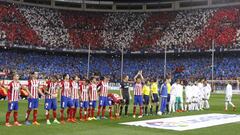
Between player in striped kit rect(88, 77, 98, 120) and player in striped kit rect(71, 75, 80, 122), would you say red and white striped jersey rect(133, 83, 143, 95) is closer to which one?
player in striped kit rect(88, 77, 98, 120)

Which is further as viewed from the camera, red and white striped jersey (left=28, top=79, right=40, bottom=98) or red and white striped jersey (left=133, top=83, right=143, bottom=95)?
red and white striped jersey (left=133, top=83, right=143, bottom=95)

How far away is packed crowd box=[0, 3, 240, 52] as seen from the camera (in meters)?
67.1

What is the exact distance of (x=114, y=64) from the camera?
71.9 meters

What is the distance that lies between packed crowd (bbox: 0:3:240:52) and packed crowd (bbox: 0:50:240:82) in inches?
97.4

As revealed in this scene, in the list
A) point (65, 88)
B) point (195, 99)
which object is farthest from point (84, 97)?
point (195, 99)

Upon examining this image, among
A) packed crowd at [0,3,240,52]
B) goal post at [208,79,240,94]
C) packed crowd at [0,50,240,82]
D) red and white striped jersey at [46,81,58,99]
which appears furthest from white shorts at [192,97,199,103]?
packed crowd at [0,3,240,52]

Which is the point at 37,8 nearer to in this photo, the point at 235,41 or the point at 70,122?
the point at 235,41

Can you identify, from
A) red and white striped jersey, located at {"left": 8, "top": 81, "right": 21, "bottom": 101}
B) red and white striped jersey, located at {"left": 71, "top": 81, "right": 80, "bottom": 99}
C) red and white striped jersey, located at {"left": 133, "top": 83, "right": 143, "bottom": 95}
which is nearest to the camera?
red and white striped jersey, located at {"left": 8, "top": 81, "right": 21, "bottom": 101}

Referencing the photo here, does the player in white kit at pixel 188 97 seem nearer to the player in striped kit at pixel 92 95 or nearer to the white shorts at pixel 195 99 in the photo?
the white shorts at pixel 195 99

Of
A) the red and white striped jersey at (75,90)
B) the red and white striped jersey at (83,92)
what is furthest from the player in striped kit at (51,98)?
the red and white striped jersey at (83,92)

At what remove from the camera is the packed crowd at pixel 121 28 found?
6706 centimetres

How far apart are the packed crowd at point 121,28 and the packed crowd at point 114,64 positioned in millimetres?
2474

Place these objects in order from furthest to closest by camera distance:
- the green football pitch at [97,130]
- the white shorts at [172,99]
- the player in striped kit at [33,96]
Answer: the white shorts at [172,99] < the player in striped kit at [33,96] < the green football pitch at [97,130]

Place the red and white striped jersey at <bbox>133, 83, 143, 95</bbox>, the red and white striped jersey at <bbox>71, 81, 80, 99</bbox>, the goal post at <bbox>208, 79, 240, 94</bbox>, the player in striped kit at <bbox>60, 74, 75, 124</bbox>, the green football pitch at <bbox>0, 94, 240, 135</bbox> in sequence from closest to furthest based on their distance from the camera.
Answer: the green football pitch at <bbox>0, 94, 240, 135</bbox>
the player in striped kit at <bbox>60, 74, 75, 124</bbox>
the red and white striped jersey at <bbox>71, 81, 80, 99</bbox>
the red and white striped jersey at <bbox>133, 83, 143, 95</bbox>
the goal post at <bbox>208, 79, 240, 94</bbox>
